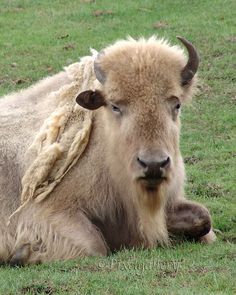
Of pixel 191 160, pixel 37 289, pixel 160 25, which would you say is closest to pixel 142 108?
pixel 37 289

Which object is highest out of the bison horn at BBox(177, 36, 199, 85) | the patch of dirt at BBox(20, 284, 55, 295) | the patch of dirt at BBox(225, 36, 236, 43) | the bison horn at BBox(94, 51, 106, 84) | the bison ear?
the bison horn at BBox(177, 36, 199, 85)

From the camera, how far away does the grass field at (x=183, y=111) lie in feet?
20.8

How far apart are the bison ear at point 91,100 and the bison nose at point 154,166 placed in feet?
2.70

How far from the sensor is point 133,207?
25.3ft

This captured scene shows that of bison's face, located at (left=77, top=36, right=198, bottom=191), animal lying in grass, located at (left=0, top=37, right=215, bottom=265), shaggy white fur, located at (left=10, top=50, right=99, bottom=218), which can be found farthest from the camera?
shaggy white fur, located at (left=10, top=50, right=99, bottom=218)

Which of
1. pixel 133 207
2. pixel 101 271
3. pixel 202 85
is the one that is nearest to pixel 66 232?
pixel 133 207

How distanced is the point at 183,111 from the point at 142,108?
5969 mm

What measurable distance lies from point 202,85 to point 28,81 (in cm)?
283

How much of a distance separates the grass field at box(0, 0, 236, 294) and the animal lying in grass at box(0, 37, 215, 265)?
1.18 ft

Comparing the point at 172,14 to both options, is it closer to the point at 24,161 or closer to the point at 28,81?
the point at 28,81

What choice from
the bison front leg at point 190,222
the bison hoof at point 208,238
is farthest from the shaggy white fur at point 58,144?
the bison hoof at point 208,238

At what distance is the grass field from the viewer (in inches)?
249

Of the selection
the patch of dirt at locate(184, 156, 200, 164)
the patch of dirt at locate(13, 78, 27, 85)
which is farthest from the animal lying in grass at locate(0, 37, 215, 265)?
the patch of dirt at locate(13, 78, 27, 85)

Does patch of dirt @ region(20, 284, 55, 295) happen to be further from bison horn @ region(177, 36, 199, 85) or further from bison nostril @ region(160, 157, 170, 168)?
bison horn @ region(177, 36, 199, 85)
